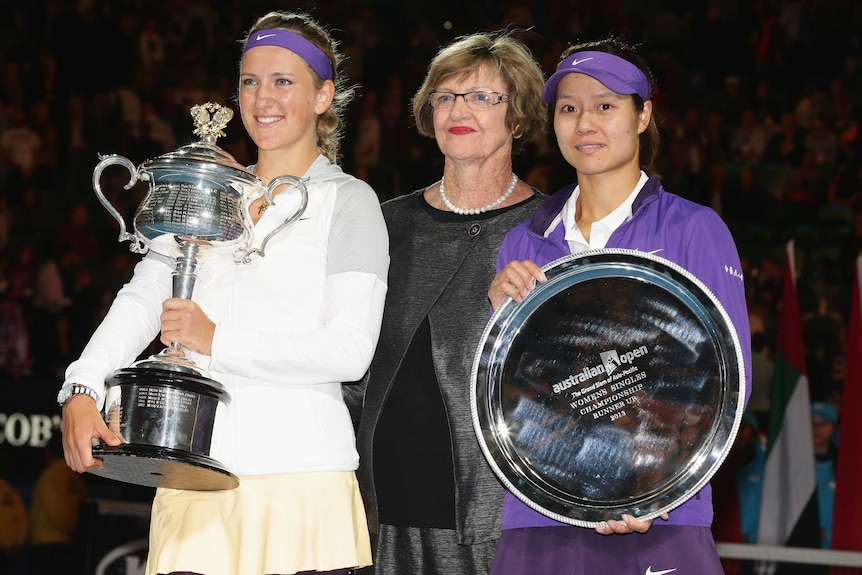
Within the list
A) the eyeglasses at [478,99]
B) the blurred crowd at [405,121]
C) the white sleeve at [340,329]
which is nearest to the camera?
the white sleeve at [340,329]

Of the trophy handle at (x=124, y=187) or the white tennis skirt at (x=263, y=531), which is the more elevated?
the trophy handle at (x=124, y=187)

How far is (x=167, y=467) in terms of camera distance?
222cm

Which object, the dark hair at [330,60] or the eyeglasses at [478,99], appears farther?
the eyeglasses at [478,99]

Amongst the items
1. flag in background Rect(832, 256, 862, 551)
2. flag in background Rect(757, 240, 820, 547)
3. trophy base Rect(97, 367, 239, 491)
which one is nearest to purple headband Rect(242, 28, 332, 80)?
trophy base Rect(97, 367, 239, 491)

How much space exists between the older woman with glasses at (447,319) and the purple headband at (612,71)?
1.22 feet

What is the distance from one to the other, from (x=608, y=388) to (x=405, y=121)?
21.9 feet

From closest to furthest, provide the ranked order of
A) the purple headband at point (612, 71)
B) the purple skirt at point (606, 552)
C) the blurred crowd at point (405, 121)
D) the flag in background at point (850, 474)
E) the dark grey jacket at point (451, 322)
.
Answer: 1. the purple skirt at point (606, 552)
2. the purple headband at point (612, 71)
3. the dark grey jacket at point (451, 322)
4. the flag in background at point (850, 474)
5. the blurred crowd at point (405, 121)

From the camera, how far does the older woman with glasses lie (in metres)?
2.57

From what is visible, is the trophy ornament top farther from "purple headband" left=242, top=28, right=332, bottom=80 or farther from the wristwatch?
the wristwatch

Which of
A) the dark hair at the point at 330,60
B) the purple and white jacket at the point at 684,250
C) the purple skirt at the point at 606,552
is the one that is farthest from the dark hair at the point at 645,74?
the purple skirt at the point at 606,552

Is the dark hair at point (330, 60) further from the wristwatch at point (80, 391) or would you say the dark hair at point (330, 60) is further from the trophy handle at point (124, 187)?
the wristwatch at point (80, 391)

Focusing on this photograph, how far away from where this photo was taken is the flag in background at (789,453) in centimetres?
547

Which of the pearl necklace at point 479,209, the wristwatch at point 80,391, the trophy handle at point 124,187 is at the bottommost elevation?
the wristwatch at point 80,391

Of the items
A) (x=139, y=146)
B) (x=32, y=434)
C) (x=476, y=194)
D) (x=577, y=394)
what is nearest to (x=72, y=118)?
(x=139, y=146)
